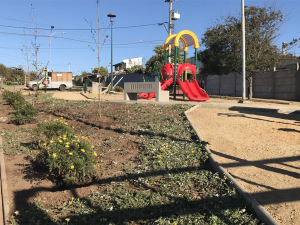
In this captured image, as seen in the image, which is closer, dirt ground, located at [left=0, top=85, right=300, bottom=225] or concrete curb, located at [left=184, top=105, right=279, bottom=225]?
concrete curb, located at [left=184, top=105, right=279, bottom=225]

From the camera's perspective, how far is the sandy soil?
12.1 ft

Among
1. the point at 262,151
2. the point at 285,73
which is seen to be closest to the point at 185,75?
the point at 285,73

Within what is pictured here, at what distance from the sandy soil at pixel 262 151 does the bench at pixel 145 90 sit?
3.77 metres

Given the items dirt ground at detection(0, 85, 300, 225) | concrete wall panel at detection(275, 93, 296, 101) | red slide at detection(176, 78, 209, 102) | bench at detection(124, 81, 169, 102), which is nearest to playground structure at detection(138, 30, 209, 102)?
red slide at detection(176, 78, 209, 102)

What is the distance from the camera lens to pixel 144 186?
4.32 m

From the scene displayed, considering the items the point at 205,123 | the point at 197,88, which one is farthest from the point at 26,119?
the point at 197,88

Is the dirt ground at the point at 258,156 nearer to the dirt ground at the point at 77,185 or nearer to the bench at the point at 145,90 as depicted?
the dirt ground at the point at 77,185

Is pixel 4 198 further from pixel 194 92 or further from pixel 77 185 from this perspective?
pixel 194 92

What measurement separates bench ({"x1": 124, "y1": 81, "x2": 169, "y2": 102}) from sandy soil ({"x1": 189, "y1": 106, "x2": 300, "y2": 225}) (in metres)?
3.77

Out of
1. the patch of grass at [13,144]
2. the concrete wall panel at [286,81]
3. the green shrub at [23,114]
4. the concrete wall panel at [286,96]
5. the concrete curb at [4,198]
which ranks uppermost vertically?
the concrete wall panel at [286,81]

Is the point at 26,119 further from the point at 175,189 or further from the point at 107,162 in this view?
the point at 175,189

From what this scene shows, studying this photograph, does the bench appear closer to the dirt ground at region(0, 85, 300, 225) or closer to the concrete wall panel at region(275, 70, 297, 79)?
the dirt ground at region(0, 85, 300, 225)

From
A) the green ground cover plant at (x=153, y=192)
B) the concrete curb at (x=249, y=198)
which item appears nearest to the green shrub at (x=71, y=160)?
the green ground cover plant at (x=153, y=192)

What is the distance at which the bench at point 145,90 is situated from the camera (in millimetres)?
12898
